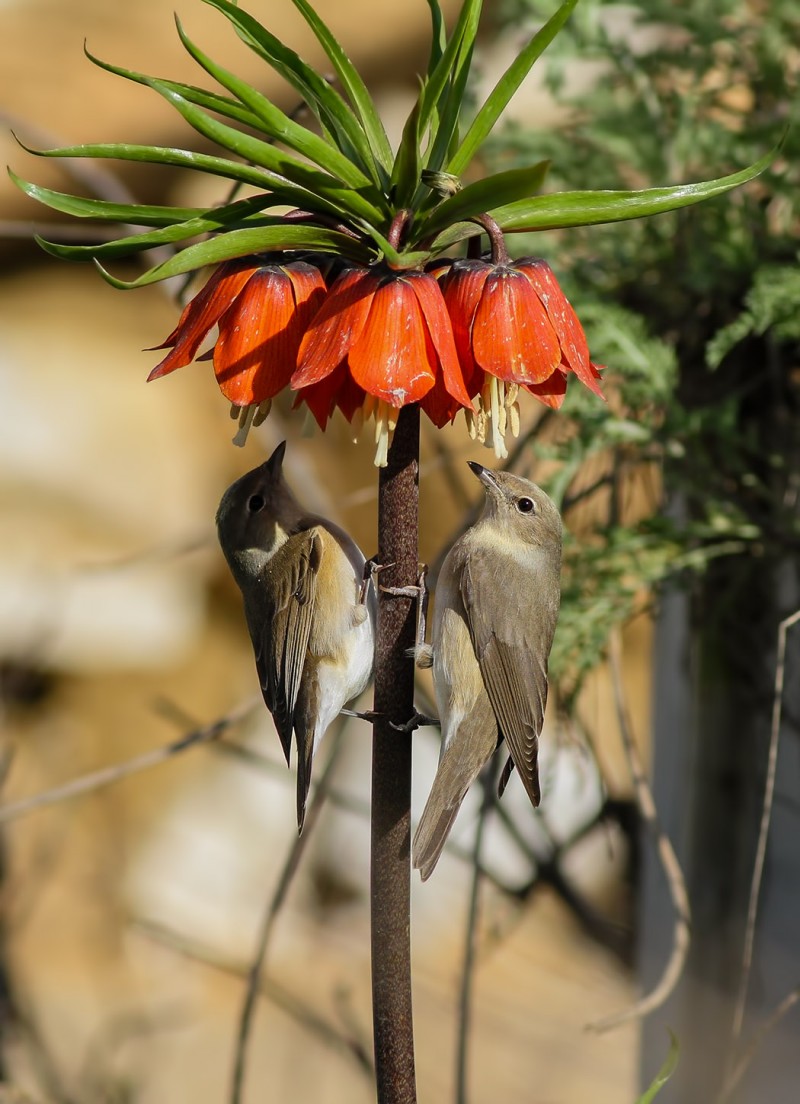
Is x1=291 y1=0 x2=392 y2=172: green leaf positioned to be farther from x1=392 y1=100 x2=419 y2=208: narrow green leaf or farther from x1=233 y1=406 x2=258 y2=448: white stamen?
x1=233 y1=406 x2=258 y2=448: white stamen

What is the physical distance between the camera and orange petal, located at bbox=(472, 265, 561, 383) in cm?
56

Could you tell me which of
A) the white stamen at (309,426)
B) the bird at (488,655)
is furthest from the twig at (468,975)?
the white stamen at (309,426)

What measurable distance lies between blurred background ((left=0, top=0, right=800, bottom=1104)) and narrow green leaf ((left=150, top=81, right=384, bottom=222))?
61cm

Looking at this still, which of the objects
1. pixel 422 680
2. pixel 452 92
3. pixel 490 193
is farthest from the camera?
pixel 422 680

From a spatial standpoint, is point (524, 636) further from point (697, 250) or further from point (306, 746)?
point (697, 250)

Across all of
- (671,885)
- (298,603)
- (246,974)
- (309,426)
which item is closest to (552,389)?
(309,426)

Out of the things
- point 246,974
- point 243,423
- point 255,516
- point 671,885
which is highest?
point 243,423

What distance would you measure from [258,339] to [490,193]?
15 centimetres

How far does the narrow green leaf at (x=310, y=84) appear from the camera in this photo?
58cm

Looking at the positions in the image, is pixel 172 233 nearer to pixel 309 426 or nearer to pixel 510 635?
pixel 309 426

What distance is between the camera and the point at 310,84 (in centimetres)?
60

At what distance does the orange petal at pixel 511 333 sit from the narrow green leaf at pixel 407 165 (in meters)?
0.06

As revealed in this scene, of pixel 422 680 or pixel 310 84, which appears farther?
pixel 422 680

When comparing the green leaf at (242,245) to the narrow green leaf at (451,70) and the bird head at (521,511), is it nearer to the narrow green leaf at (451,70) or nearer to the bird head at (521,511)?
the narrow green leaf at (451,70)
